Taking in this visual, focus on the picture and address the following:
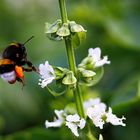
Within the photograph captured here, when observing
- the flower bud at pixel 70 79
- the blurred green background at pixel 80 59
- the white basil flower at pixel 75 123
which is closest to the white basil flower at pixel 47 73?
the flower bud at pixel 70 79

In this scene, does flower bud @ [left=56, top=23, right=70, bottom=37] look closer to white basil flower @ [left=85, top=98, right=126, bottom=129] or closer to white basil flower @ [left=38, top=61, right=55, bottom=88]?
white basil flower @ [left=38, top=61, right=55, bottom=88]

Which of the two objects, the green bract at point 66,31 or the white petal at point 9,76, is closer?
the green bract at point 66,31

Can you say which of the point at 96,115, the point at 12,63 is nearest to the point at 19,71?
the point at 12,63

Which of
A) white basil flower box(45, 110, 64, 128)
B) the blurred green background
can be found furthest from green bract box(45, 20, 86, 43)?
the blurred green background

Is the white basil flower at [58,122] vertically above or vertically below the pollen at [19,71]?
below

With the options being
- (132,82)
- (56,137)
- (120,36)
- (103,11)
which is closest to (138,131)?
(132,82)

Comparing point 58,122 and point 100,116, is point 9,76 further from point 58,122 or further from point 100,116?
point 100,116

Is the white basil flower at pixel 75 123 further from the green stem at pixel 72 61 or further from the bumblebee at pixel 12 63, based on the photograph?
the bumblebee at pixel 12 63

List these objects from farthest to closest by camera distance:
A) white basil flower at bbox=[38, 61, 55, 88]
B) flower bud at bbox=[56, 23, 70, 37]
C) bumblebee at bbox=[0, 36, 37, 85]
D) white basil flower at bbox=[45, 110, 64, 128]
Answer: white basil flower at bbox=[45, 110, 64, 128] < bumblebee at bbox=[0, 36, 37, 85] < white basil flower at bbox=[38, 61, 55, 88] < flower bud at bbox=[56, 23, 70, 37]

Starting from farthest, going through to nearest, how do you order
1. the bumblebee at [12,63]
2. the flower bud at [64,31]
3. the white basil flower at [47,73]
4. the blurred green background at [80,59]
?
the blurred green background at [80,59], the bumblebee at [12,63], the white basil flower at [47,73], the flower bud at [64,31]

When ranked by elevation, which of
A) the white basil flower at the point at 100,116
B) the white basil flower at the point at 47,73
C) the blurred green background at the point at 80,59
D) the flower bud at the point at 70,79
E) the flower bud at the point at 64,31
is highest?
the blurred green background at the point at 80,59
